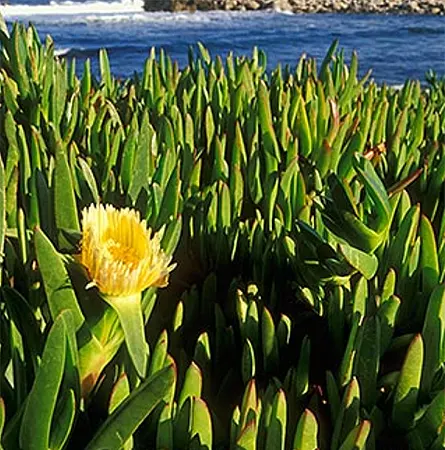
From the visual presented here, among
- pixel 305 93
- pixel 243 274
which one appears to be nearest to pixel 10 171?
pixel 243 274

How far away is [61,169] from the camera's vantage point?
0.67 meters

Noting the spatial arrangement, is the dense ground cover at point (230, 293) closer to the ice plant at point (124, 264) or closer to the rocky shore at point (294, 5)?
the ice plant at point (124, 264)

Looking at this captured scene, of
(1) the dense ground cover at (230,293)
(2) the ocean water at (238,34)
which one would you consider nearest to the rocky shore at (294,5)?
(2) the ocean water at (238,34)

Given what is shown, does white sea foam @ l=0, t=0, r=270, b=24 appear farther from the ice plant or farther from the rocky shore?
the ice plant

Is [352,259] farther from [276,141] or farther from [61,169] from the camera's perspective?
[276,141]

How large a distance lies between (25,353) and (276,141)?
581 millimetres

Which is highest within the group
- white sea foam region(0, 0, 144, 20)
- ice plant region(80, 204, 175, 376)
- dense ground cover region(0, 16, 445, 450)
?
ice plant region(80, 204, 175, 376)

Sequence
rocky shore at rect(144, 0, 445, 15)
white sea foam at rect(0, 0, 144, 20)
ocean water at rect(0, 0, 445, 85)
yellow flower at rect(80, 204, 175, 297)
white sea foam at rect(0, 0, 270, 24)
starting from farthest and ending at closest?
rocky shore at rect(144, 0, 445, 15) → white sea foam at rect(0, 0, 144, 20) → white sea foam at rect(0, 0, 270, 24) → ocean water at rect(0, 0, 445, 85) → yellow flower at rect(80, 204, 175, 297)

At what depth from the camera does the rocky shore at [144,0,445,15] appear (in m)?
23.9

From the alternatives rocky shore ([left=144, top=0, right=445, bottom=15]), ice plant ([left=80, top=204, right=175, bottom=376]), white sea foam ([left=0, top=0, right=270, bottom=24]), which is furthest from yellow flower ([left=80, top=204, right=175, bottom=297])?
rocky shore ([left=144, top=0, right=445, bottom=15])

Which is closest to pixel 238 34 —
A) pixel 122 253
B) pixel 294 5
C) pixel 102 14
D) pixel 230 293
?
pixel 102 14

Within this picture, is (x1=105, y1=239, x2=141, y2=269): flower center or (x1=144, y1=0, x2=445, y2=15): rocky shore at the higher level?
(x1=105, y1=239, x2=141, y2=269): flower center

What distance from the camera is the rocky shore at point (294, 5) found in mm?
23938

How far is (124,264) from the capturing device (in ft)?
1.87
